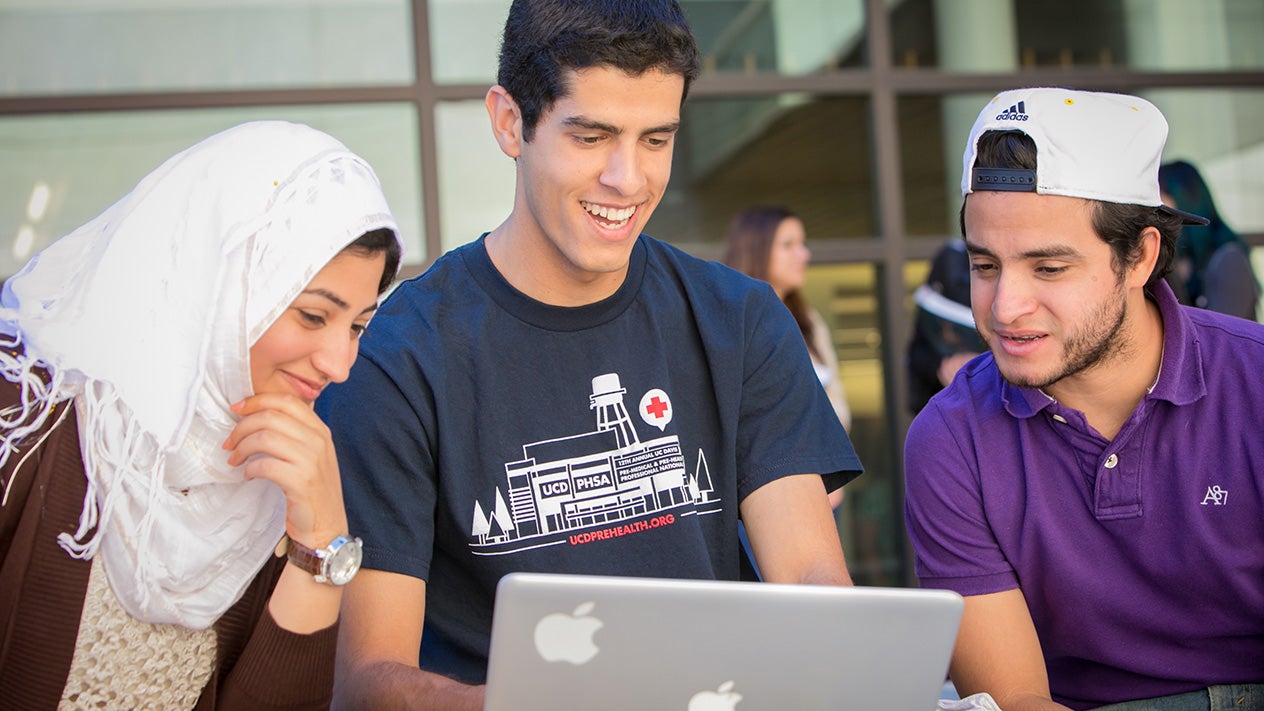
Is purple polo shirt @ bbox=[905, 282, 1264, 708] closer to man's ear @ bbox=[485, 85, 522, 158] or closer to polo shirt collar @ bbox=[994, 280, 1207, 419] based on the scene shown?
polo shirt collar @ bbox=[994, 280, 1207, 419]

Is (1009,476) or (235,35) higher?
(235,35)

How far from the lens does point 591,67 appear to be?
211 cm

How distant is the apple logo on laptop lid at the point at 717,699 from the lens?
1.41 m

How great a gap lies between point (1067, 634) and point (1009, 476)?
28 cm

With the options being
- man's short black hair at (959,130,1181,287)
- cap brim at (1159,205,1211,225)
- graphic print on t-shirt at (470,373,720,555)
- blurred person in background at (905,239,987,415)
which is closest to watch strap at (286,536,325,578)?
graphic print on t-shirt at (470,373,720,555)

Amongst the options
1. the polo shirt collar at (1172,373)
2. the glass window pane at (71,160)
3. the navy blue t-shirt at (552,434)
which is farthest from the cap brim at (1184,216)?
the glass window pane at (71,160)

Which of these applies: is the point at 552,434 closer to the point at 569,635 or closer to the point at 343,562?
the point at 343,562

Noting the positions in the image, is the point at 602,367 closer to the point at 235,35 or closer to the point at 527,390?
the point at 527,390

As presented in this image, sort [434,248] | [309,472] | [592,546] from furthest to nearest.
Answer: [434,248] → [592,546] → [309,472]

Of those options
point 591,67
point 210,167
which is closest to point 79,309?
point 210,167

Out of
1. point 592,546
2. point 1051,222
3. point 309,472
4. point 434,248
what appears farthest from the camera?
point 434,248

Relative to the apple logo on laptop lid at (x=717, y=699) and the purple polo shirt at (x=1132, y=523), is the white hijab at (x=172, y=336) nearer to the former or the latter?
the apple logo on laptop lid at (x=717, y=699)

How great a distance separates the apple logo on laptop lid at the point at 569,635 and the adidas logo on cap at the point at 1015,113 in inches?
53.2

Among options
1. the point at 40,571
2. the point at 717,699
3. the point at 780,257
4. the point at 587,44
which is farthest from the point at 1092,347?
the point at 780,257
